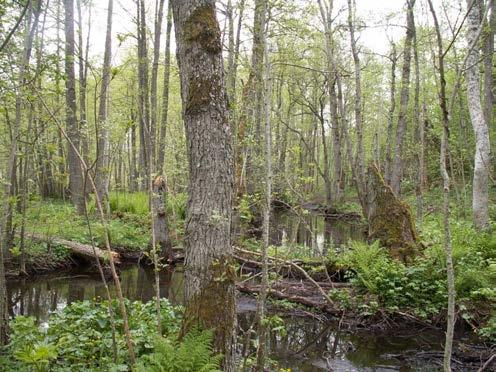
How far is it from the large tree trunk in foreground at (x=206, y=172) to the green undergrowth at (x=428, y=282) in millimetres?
4029

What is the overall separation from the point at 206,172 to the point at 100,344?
2.07 meters

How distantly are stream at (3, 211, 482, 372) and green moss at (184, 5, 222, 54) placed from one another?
300 cm

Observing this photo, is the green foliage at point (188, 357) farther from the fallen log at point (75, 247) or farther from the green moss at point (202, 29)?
the fallen log at point (75, 247)

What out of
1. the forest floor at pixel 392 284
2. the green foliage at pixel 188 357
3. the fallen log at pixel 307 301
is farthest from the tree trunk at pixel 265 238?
the fallen log at pixel 307 301

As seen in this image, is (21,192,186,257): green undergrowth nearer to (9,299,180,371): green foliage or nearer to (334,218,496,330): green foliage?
(9,299,180,371): green foliage

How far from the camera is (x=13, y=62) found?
195 inches

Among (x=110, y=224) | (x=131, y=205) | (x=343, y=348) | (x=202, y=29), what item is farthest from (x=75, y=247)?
(x=202, y=29)

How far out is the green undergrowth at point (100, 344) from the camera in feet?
10.9

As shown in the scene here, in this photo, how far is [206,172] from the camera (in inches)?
141

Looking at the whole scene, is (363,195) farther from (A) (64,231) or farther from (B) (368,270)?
(A) (64,231)

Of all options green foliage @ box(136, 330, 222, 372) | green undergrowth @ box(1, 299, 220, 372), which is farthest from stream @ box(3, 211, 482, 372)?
green foliage @ box(136, 330, 222, 372)

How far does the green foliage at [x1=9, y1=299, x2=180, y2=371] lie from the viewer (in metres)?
3.60

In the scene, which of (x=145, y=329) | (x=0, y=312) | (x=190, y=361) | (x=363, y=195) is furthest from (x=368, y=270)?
(x=363, y=195)

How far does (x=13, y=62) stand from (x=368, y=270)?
6109mm
